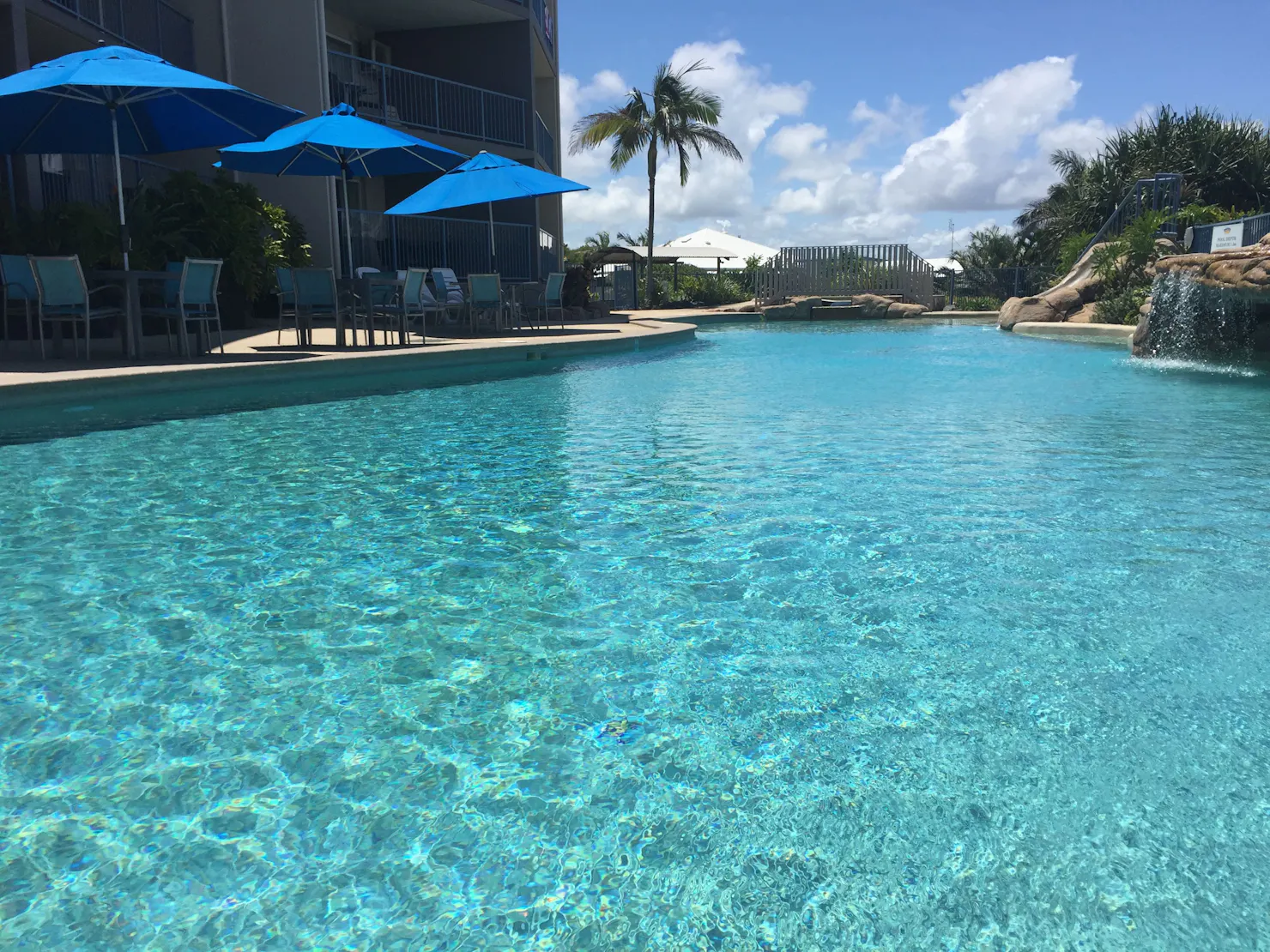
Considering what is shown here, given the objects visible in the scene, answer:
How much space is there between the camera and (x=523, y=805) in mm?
2035

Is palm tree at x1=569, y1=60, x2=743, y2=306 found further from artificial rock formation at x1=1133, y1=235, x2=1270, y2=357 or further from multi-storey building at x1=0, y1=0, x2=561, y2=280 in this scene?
artificial rock formation at x1=1133, y1=235, x2=1270, y2=357

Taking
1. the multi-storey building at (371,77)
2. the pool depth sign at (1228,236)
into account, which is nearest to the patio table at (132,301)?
the multi-storey building at (371,77)

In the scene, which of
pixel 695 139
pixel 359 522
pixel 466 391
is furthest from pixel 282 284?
pixel 695 139

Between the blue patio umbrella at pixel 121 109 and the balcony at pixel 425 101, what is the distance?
5.79 m

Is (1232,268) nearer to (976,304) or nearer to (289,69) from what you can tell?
(289,69)

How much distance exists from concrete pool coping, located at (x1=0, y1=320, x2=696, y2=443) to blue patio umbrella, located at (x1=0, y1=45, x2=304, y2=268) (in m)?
1.59

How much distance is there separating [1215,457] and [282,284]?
10039mm

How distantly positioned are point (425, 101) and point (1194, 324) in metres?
Result: 14.0

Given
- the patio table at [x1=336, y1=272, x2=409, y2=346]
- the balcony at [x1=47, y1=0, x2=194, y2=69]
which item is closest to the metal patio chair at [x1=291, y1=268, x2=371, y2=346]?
the patio table at [x1=336, y1=272, x2=409, y2=346]

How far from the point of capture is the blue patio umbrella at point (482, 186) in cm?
1330

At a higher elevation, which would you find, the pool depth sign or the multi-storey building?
the multi-storey building

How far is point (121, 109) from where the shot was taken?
10.2 meters

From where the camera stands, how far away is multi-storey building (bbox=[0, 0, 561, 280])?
39.9 feet

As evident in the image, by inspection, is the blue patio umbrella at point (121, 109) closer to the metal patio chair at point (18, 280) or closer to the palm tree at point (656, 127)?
the metal patio chair at point (18, 280)
